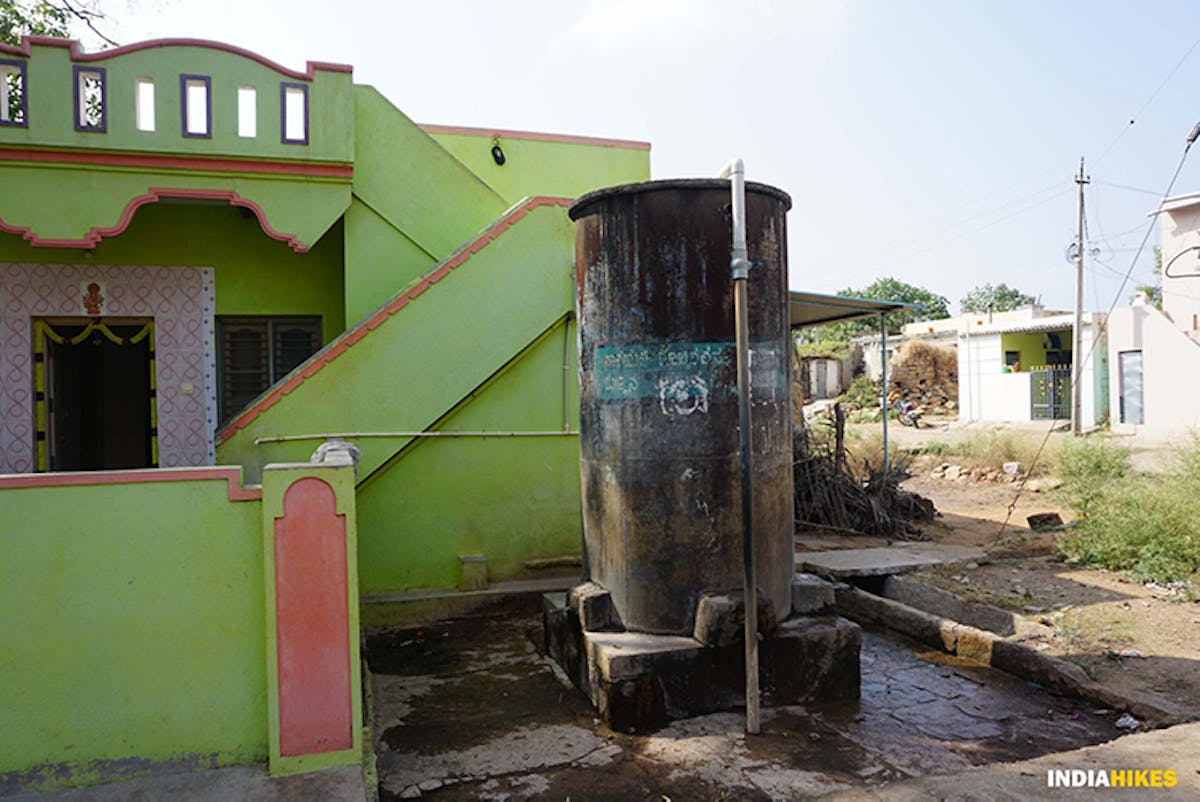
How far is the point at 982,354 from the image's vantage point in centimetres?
2948

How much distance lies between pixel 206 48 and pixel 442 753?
7.19m

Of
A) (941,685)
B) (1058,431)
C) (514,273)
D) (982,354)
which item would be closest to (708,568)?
(941,685)

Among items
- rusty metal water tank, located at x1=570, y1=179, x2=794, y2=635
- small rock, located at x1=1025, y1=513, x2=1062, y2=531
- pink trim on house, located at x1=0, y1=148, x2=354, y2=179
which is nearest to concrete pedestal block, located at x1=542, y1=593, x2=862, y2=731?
rusty metal water tank, located at x1=570, y1=179, x2=794, y2=635

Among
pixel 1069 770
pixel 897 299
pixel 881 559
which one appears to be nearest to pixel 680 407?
pixel 1069 770

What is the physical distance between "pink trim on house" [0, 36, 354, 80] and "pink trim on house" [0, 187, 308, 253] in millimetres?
1342

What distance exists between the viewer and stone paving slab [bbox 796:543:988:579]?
27.7 feet

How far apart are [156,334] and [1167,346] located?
946 inches

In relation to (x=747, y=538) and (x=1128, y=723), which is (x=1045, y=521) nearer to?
(x=1128, y=723)

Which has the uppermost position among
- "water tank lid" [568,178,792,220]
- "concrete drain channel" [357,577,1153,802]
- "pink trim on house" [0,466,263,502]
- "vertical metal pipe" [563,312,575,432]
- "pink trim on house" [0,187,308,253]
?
"pink trim on house" [0,187,308,253]

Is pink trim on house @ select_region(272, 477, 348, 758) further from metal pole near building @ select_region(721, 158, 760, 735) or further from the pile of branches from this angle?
the pile of branches

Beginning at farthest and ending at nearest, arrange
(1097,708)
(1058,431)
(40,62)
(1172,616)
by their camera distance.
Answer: (1058,431)
(40,62)
(1172,616)
(1097,708)

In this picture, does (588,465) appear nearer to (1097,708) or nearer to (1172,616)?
(1097,708)

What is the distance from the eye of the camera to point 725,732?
5082mm

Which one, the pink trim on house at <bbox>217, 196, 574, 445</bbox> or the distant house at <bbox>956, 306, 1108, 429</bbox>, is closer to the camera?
the pink trim on house at <bbox>217, 196, 574, 445</bbox>
